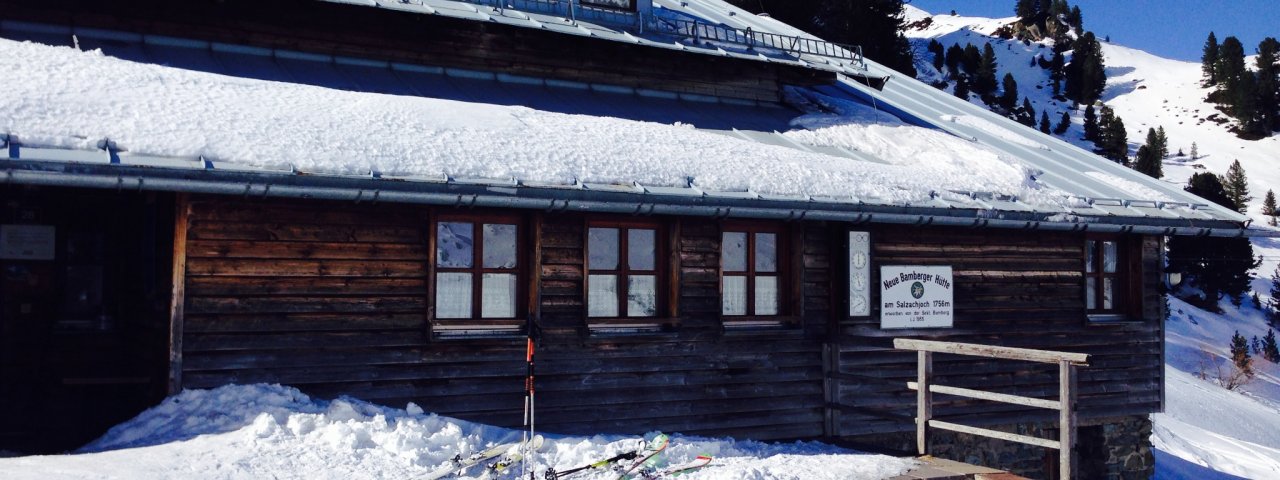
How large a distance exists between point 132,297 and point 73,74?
2391 millimetres

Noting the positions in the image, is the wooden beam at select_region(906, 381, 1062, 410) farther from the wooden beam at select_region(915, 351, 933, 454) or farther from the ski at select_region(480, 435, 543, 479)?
the ski at select_region(480, 435, 543, 479)

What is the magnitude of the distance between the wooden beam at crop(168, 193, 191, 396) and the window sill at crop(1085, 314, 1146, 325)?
399 inches

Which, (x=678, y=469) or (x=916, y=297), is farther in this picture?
(x=916, y=297)

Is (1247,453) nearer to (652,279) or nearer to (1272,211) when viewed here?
(652,279)

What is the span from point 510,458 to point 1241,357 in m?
29.7

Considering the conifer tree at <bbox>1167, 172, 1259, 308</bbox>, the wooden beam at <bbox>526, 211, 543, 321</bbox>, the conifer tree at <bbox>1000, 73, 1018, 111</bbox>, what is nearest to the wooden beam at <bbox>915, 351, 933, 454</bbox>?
the wooden beam at <bbox>526, 211, 543, 321</bbox>

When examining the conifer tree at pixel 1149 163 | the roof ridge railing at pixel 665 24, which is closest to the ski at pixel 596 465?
the roof ridge railing at pixel 665 24

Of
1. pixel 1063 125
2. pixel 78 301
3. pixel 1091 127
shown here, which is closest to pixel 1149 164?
pixel 1091 127

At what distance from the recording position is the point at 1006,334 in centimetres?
1289

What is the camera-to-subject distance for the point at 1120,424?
1416 cm

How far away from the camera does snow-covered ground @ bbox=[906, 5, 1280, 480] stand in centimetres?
1964

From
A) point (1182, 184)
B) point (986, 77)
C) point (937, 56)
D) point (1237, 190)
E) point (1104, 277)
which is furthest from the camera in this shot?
point (937, 56)

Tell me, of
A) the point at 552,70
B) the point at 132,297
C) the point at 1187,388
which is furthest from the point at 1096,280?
the point at 1187,388

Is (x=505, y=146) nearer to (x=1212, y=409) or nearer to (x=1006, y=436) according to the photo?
(x=1006, y=436)
